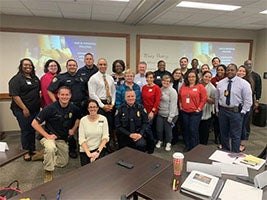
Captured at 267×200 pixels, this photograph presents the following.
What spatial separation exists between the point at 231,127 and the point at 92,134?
6.71 feet

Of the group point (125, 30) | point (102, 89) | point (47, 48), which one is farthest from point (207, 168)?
point (47, 48)

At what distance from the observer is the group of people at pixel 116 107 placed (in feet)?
8.35

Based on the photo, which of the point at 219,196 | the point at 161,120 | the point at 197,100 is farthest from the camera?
the point at 161,120

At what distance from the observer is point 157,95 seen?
336 cm

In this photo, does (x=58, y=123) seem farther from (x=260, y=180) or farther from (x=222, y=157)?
(x=260, y=180)

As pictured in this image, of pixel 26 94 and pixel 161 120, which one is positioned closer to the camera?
pixel 26 94

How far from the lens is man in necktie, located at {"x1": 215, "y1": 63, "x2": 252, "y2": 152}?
2938 millimetres

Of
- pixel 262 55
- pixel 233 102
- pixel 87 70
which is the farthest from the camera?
pixel 262 55

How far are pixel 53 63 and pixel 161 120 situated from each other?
2.02 m

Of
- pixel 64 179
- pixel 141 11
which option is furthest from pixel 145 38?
pixel 64 179

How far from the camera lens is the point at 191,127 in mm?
3342

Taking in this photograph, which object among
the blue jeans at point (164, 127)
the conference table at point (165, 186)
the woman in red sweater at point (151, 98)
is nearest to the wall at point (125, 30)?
the woman in red sweater at point (151, 98)

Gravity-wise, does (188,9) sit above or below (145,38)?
above

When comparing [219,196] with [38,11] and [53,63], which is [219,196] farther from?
[38,11]
